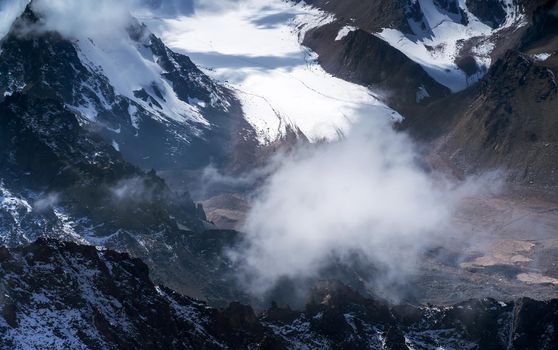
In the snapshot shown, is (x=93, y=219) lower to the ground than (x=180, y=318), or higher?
lower

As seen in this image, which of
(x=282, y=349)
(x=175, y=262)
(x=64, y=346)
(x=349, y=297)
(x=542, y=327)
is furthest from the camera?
(x=175, y=262)

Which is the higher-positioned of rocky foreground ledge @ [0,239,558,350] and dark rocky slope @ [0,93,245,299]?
rocky foreground ledge @ [0,239,558,350]

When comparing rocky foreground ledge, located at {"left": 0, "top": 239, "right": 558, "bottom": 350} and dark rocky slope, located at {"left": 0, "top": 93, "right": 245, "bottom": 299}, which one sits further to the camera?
dark rocky slope, located at {"left": 0, "top": 93, "right": 245, "bottom": 299}

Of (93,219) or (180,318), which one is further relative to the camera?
(93,219)

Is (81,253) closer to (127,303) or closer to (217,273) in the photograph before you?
(127,303)

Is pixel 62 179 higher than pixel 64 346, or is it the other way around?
pixel 64 346

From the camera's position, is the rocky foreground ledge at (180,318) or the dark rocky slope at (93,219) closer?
the rocky foreground ledge at (180,318)

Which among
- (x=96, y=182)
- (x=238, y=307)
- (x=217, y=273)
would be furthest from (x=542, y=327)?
(x=96, y=182)

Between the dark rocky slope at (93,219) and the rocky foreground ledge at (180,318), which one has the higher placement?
the rocky foreground ledge at (180,318)
